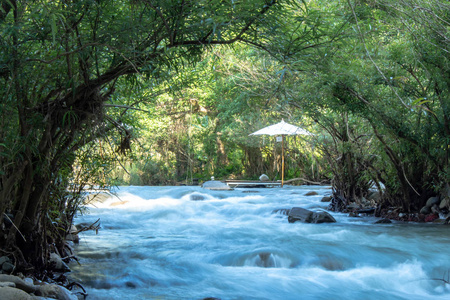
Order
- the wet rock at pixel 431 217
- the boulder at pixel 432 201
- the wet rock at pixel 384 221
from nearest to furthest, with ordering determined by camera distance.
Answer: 1. the wet rock at pixel 431 217
2. the boulder at pixel 432 201
3. the wet rock at pixel 384 221

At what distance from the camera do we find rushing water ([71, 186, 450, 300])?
4539mm

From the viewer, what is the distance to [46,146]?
3.55m

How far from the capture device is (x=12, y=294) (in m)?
2.94

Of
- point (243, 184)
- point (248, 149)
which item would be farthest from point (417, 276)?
point (248, 149)

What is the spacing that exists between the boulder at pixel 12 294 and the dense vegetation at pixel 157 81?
0.74 metres

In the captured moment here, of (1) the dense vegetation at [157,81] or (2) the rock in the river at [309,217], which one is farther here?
(2) the rock in the river at [309,217]

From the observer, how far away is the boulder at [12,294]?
9.50 ft

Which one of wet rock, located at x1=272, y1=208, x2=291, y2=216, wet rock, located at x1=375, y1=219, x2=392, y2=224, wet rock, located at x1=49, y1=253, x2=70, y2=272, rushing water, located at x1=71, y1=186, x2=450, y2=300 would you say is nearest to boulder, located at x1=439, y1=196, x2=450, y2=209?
rushing water, located at x1=71, y1=186, x2=450, y2=300

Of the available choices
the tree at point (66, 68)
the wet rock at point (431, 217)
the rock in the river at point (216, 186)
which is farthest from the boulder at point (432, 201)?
the rock in the river at point (216, 186)

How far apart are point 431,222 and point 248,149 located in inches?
523

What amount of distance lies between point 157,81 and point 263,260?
296 cm

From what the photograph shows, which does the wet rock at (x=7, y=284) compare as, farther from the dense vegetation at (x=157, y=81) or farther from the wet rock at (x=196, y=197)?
the wet rock at (x=196, y=197)

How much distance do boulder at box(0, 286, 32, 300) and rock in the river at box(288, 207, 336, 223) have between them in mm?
6260

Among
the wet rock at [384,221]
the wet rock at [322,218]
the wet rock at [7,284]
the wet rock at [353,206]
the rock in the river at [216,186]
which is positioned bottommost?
the wet rock at [384,221]
